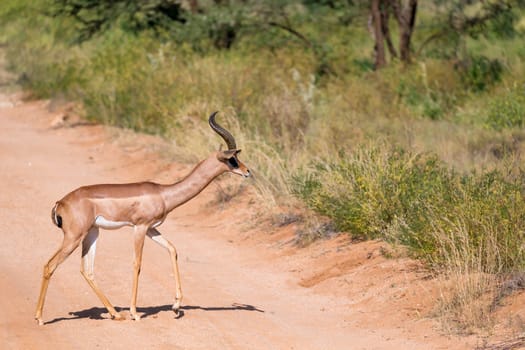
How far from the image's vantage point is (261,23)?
988 inches

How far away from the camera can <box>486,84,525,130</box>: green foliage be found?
17.9m

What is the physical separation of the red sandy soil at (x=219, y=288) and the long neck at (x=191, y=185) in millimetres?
951

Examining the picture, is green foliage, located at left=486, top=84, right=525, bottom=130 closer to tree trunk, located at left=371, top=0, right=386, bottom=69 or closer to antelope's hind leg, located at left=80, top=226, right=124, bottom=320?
tree trunk, located at left=371, top=0, right=386, bottom=69

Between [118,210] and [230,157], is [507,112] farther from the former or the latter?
[118,210]

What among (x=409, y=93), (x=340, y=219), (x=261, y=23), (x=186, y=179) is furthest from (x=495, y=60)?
(x=186, y=179)

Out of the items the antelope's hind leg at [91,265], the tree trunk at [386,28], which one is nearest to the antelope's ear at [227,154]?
the antelope's hind leg at [91,265]

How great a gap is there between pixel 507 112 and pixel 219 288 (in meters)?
9.58

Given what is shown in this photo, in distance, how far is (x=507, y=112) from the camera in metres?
18.1

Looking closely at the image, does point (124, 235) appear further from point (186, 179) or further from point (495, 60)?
point (495, 60)

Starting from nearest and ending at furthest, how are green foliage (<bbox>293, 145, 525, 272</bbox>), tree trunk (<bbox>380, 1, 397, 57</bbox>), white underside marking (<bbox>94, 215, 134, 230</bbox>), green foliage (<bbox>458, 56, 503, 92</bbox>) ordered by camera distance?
white underside marking (<bbox>94, 215, 134, 230</bbox>), green foliage (<bbox>293, 145, 525, 272</bbox>), green foliage (<bbox>458, 56, 503, 92</bbox>), tree trunk (<bbox>380, 1, 397, 57</bbox>)

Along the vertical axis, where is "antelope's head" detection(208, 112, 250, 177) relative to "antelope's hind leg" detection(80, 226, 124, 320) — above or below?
above

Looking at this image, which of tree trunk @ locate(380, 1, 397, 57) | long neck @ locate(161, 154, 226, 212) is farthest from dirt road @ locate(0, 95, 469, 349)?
tree trunk @ locate(380, 1, 397, 57)

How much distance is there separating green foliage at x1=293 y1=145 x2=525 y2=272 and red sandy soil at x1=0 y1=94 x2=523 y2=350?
29 cm

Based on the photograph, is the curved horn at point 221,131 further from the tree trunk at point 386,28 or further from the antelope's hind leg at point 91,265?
the tree trunk at point 386,28
